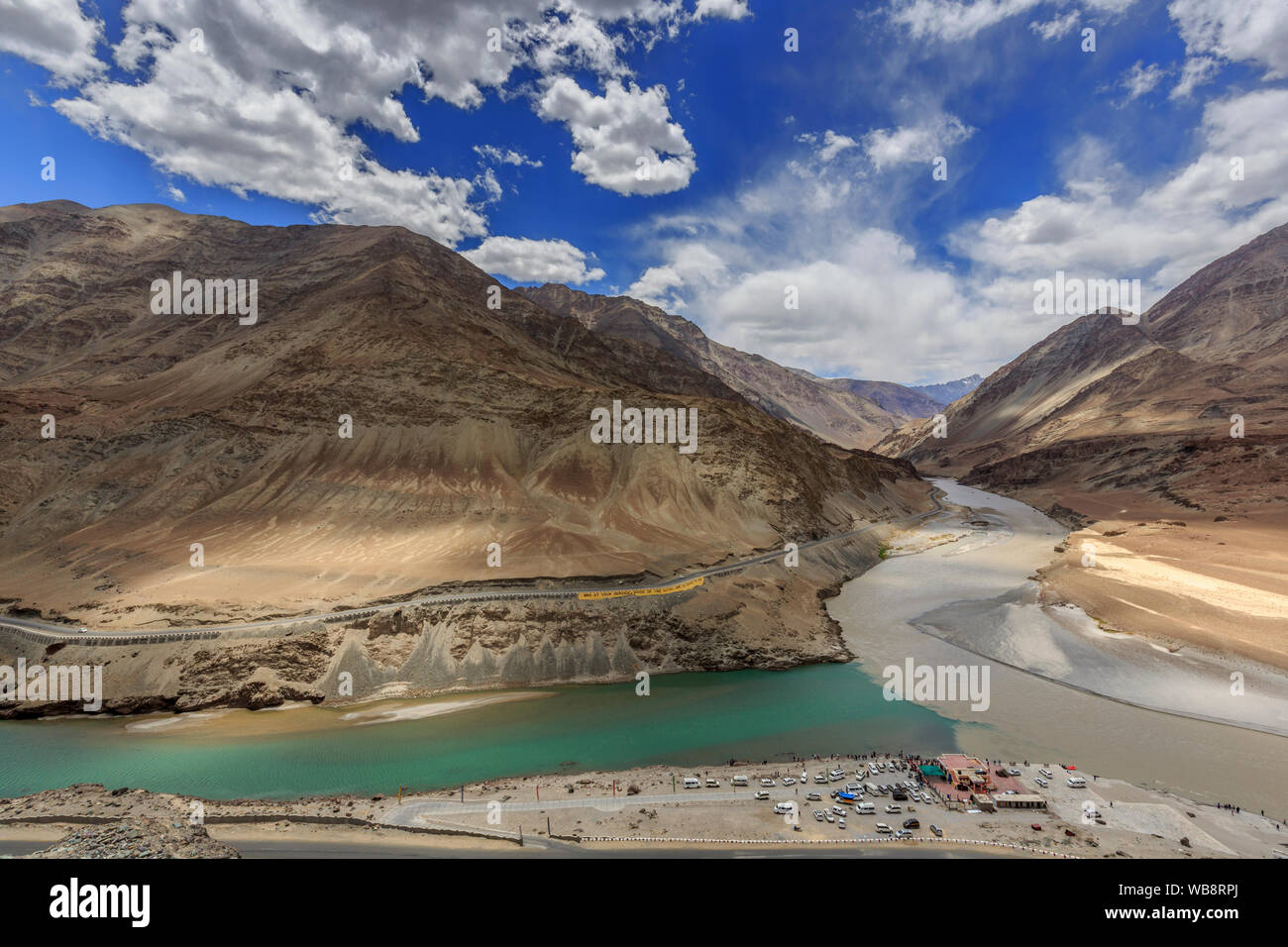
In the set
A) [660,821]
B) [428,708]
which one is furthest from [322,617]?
[660,821]

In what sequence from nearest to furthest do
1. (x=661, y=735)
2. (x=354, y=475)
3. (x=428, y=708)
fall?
(x=661, y=735)
(x=428, y=708)
(x=354, y=475)

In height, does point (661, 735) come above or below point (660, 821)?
below

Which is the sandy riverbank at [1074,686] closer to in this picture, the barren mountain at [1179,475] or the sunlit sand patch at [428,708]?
the barren mountain at [1179,475]

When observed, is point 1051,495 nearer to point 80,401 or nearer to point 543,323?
point 543,323

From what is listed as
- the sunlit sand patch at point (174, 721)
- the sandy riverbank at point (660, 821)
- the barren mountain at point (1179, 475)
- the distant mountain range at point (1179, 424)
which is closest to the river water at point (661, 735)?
the sunlit sand patch at point (174, 721)

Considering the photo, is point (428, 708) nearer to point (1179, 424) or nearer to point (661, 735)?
point (661, 735)

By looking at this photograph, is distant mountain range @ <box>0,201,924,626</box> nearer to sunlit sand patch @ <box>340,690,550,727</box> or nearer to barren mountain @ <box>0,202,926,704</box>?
barren mountain @ <box>0,202,926,704</box>

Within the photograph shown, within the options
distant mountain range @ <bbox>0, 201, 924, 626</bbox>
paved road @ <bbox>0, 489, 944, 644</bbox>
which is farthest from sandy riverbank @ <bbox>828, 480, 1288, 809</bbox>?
distant mountain range @ <bbox>0, 201, 924, 626</bbox>
